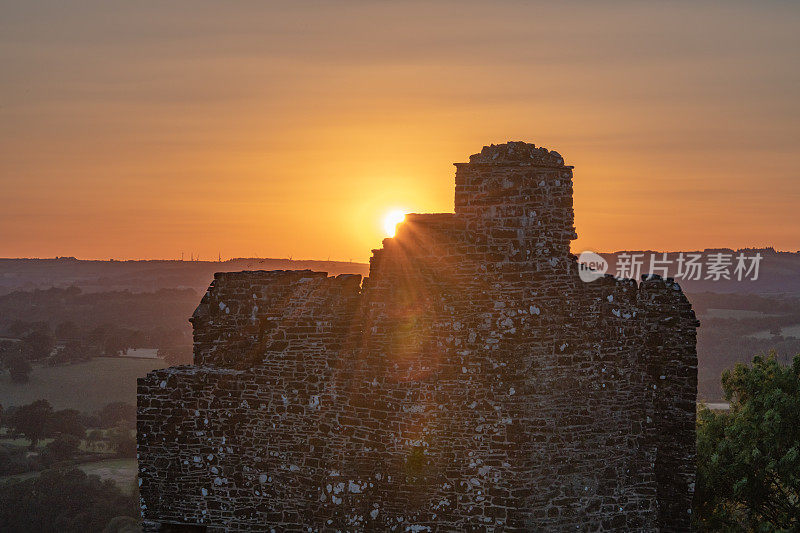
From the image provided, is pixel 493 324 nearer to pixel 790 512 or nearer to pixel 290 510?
pixel 290 510

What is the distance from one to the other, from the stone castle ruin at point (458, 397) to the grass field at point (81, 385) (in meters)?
101

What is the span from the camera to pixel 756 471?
25.3 meters

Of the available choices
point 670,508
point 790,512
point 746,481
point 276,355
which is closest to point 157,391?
point 276,355

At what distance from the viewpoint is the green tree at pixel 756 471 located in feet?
82.2

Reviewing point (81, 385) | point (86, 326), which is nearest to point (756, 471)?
point (81, 385)

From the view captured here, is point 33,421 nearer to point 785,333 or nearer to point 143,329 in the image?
point 143,329

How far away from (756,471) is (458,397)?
1339 centimetres

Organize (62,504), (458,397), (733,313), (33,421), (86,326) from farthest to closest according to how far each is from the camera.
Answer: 1. (733,313)
2. (86,326)
3. (33,421)
4. (62,504)
5. (458,397)

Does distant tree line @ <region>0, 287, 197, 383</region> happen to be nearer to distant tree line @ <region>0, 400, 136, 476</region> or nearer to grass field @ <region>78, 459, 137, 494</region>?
distant tree line @ <region>0, 400, 136, 476</region>

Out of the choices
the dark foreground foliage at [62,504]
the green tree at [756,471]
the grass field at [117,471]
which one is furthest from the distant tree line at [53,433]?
the green tree at [756,471]

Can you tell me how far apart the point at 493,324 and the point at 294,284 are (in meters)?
5.17

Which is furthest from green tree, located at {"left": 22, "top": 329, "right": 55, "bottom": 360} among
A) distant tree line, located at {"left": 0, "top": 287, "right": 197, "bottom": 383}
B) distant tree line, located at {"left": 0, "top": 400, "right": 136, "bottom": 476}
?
distant tree line, located at {"left": 0, "top": 400, "right": 136, "bottom": 476}

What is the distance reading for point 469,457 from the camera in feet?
52.1

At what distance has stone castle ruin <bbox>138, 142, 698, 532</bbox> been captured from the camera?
1591 cm
